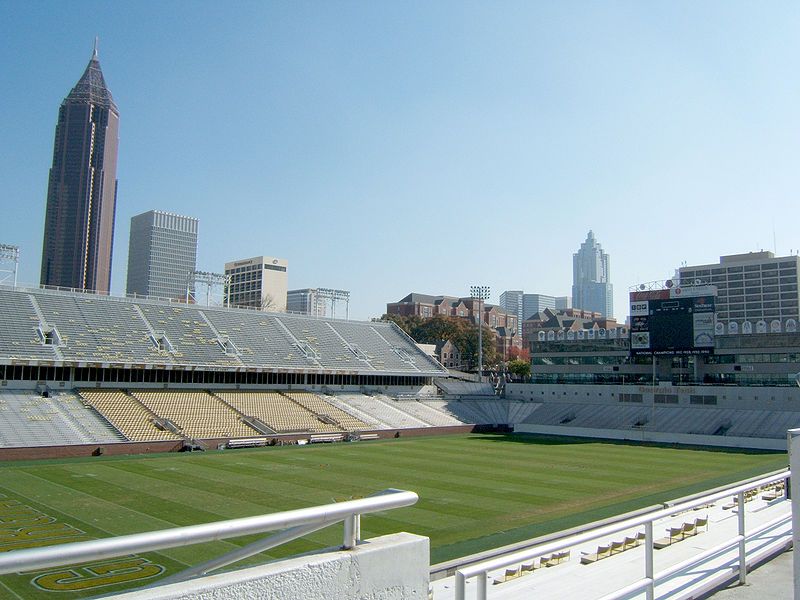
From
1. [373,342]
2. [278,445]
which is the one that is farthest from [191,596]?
[373,342]

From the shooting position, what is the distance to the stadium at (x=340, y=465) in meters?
3.29

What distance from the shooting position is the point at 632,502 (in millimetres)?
25609

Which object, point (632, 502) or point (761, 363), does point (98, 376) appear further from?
point (761, 363)

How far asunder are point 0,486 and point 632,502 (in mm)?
24559

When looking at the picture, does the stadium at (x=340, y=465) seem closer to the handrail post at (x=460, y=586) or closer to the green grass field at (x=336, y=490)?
the handrail post at (x=460, y=586)

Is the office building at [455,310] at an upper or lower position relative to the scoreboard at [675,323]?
upper

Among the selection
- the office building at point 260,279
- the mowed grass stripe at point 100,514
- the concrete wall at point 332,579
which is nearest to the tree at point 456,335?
the office building at point 260,279

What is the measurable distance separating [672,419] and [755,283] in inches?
4851

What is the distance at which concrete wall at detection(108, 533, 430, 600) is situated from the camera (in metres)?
2.65

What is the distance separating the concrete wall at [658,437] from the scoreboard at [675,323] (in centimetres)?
631

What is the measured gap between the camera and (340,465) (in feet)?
114

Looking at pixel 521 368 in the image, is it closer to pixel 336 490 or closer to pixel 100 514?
pixel 336 490

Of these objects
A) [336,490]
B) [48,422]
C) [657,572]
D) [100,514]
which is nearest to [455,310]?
[48,422]

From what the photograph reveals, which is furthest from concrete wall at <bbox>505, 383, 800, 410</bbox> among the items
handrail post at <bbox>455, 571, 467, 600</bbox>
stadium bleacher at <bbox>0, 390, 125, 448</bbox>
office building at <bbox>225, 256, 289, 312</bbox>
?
office building at <bbox>225, 256, 289, 312</bbox>
